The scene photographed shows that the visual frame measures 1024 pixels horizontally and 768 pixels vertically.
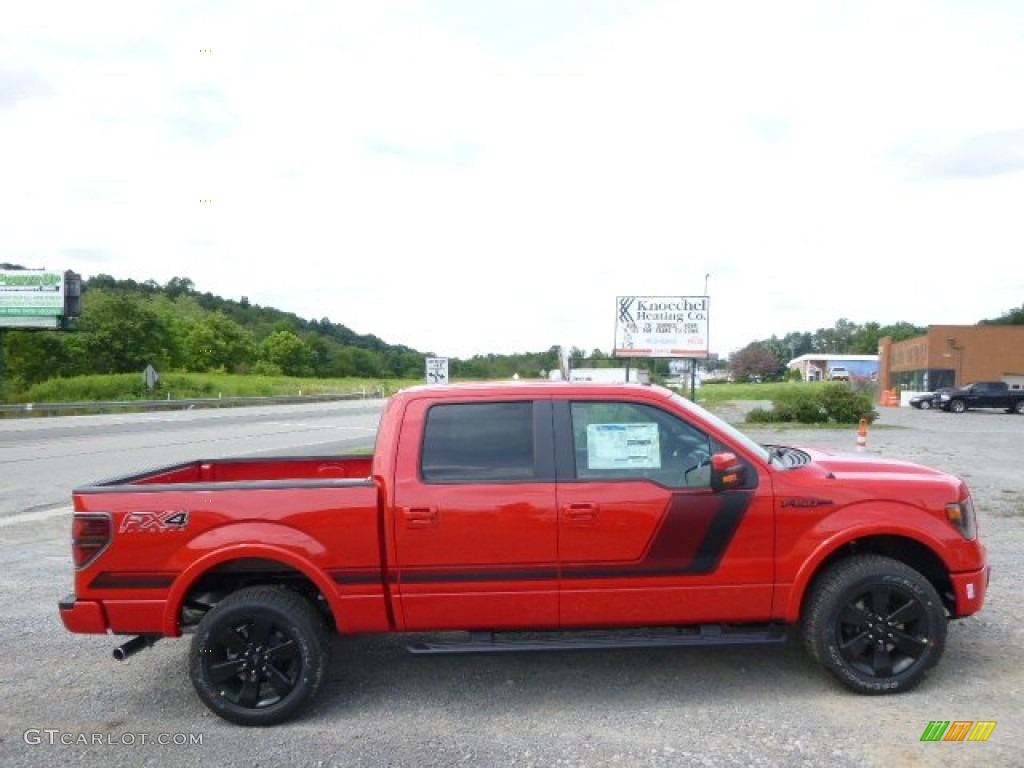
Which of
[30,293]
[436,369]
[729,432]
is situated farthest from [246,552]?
[30,293]

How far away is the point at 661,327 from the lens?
3131 centimetres

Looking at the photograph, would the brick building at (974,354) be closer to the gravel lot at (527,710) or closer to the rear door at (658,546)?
the gravel lot at (527,710)

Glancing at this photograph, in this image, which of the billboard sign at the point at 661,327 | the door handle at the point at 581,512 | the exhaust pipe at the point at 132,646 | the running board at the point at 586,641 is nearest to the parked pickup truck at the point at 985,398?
the billboard sign at the point at 661,327

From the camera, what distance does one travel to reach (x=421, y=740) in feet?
13.0

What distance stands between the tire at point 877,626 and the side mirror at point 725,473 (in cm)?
77

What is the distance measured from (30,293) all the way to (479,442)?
4888 cm

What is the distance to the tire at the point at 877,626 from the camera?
14.1 ft

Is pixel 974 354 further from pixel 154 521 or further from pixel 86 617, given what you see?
pixel 86 617

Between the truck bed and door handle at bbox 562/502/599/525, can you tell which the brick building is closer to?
the truck bed

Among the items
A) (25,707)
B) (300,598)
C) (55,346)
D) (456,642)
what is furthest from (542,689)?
(55,346)

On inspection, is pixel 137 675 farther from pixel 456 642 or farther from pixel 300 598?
pixel 456 642

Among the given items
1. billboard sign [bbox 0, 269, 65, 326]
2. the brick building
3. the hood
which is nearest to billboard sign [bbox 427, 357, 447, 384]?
the hood

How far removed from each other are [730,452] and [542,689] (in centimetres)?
174

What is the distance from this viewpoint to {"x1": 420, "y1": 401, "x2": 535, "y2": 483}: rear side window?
4.37m
